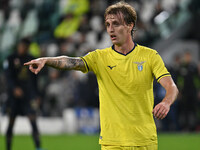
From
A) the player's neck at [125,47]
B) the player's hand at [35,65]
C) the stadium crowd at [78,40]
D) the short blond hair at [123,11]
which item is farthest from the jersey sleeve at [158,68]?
the stadium crowd at [78,40]

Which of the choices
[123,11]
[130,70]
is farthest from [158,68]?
[123,11]

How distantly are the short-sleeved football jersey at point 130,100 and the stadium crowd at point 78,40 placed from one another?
979 centimetres

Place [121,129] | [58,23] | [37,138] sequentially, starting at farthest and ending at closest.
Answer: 1. [58,23]
2. [37,138]
3. [121,129]

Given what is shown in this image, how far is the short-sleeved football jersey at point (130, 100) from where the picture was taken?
4.87m

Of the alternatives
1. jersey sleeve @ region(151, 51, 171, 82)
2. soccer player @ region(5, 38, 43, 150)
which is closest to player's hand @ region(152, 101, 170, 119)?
jersey sleeve @ region(151, 51, 171, 82)

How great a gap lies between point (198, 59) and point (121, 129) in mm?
15432

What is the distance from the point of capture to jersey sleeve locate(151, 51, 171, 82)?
15.7ft

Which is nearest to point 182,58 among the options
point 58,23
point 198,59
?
point 198,59

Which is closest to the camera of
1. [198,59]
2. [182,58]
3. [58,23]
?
[182,58]

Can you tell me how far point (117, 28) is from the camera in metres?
4.91

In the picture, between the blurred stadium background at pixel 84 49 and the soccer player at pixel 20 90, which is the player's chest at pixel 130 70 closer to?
the soccer player at pixel 20 90

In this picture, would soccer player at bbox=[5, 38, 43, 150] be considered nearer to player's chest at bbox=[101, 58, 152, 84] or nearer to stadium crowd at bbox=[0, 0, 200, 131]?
stadium crowd at bbox=[0, 0, 200, 131]

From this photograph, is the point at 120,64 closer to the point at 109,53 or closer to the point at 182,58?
the point at 109,53

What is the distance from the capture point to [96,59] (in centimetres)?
509
